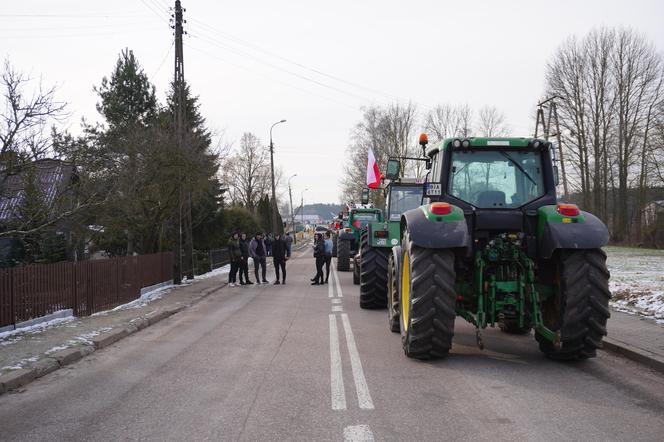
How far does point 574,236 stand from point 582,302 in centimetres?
78

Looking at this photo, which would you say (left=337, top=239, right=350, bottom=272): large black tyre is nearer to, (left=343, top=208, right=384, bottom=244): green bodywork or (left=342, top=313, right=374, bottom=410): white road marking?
(left=343, top=208, right=384, bottom=244): green bodywork

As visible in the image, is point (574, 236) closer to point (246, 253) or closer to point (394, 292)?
point (394, 292)

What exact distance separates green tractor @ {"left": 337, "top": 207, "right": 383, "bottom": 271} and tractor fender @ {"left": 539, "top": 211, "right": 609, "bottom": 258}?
49.7 feet

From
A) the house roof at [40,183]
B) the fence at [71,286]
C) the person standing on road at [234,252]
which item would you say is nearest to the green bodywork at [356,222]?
the person standing on road at [234,252]

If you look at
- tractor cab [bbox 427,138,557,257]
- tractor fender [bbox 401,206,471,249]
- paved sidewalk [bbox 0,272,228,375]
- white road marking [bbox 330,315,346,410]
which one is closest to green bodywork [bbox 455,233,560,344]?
tractor fender [bbox 401,206,471,249]

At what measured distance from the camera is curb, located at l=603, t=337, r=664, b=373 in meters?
6.90

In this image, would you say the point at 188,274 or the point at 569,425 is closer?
the point at 569,425

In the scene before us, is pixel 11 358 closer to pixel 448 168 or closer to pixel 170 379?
pixel 170 379

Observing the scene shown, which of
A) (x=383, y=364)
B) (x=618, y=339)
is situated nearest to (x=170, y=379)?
(x=383, y=364)

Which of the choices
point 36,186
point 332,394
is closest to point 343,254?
point 36,186

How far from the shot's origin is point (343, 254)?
23.8 m

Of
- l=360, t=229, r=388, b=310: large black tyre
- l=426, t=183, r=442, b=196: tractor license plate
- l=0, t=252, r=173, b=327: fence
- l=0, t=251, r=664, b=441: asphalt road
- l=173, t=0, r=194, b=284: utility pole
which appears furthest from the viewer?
l=173, t=0, r=194, b=284: utility pole

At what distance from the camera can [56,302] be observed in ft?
38.4

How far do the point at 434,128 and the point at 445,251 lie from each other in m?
52.9
